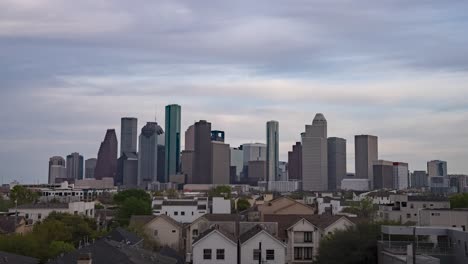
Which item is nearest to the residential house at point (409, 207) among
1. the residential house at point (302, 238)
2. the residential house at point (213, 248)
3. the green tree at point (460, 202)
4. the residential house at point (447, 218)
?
the green tree at point (460, 202)

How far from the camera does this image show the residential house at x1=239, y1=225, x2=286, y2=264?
65.1 metres

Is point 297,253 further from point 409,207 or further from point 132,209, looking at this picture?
point 409,207

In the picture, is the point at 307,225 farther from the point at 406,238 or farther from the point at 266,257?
the point at 406,238

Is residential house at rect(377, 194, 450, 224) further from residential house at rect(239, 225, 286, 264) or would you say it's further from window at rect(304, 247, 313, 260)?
residential house at rect(239, 225, 286, 264)

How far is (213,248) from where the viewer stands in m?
64.9

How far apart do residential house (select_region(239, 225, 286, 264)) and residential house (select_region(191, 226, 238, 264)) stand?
1.06 metres

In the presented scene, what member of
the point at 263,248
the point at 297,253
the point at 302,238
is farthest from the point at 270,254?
Answer: the point at 302,238

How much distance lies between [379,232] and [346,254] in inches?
127

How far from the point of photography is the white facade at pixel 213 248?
64750 mm

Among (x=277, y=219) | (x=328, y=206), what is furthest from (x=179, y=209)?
(x=277, y=219)

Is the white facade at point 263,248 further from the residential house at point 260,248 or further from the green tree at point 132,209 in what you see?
the green tree at point 132,209

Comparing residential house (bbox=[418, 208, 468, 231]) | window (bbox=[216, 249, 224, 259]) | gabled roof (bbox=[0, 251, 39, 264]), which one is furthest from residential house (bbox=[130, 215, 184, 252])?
gabled roof (bbox=[0, 251, 39, 264])

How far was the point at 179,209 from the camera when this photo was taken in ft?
413

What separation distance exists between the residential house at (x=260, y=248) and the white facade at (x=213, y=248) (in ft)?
3.96
